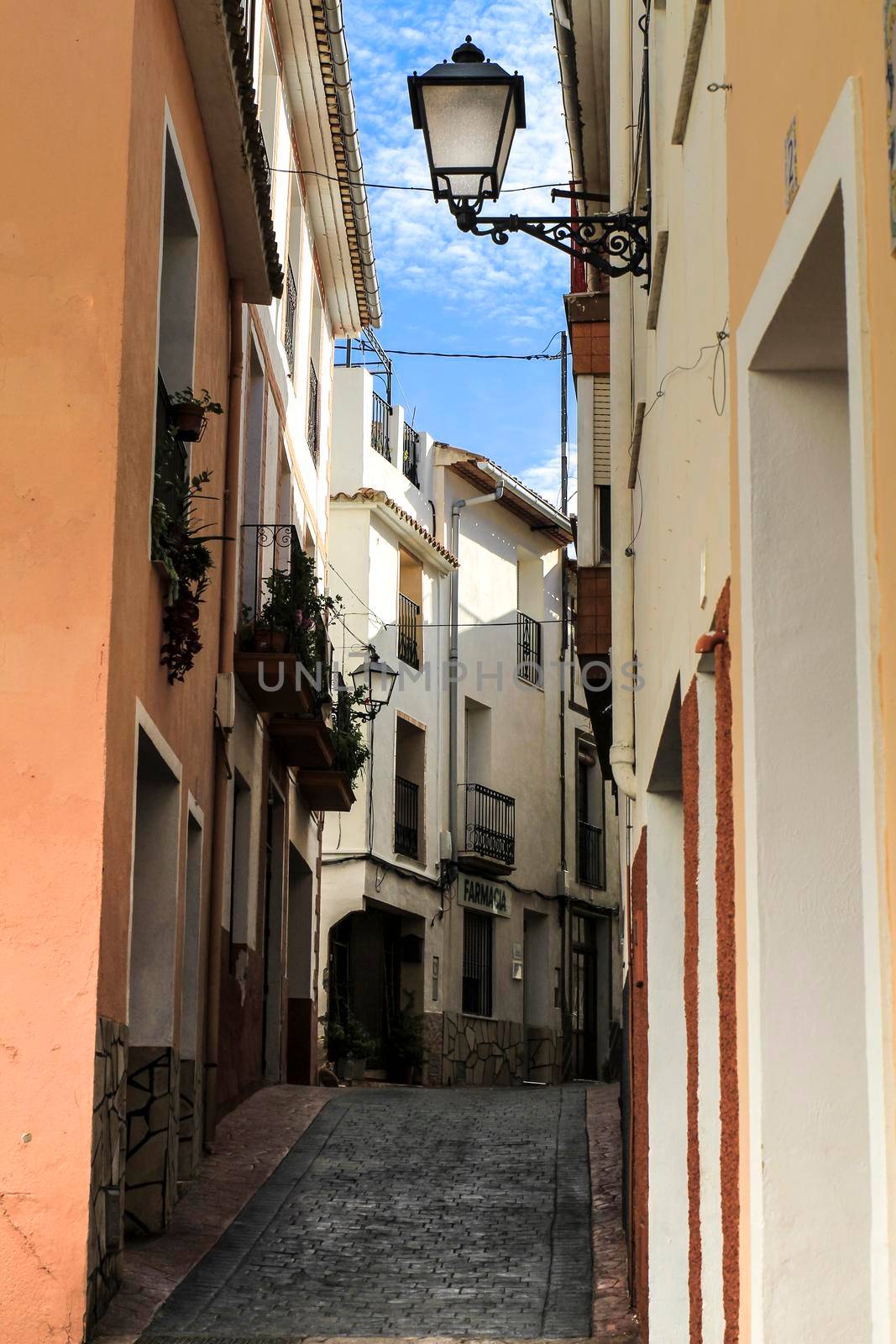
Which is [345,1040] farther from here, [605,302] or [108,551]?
[108,551]

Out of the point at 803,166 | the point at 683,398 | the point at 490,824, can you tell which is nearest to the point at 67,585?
the point at 683,398

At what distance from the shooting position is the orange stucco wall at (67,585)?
825cm

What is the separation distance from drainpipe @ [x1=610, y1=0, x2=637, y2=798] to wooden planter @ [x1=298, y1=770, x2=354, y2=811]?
33.3 feet

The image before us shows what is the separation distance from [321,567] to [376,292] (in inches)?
143

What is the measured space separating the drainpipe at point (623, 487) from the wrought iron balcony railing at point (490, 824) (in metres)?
19.2

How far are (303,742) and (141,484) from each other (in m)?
8.47

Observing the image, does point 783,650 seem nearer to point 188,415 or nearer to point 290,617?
point 188,415

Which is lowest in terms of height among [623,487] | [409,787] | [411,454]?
[623,487]

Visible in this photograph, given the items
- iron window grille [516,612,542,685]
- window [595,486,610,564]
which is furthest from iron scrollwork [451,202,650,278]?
iron window grille [516,612,542,685]

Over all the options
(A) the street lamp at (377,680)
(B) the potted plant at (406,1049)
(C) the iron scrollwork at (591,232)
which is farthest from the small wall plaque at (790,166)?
(B) the potted plant at (406,1049)

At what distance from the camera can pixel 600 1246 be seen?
10.9 metres

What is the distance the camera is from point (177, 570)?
10.7 metres

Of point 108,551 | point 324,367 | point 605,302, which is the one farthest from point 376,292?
point 108,551

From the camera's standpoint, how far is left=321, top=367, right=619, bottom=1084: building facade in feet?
87.5
